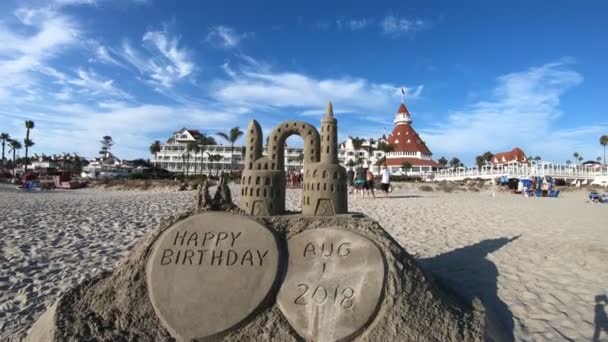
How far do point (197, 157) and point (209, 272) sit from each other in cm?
7585

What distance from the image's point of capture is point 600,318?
4.24 m

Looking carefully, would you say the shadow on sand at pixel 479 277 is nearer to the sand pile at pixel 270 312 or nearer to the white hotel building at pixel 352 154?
the sand pile at pixel 270 312

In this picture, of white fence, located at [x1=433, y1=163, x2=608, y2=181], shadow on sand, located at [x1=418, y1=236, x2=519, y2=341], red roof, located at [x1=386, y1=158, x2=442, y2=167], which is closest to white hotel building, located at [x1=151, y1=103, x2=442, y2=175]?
red roof, located at [x1=386, y1=158, x2=442, y2=167]

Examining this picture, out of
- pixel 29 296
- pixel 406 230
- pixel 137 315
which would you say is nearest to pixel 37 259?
pixel 29 296

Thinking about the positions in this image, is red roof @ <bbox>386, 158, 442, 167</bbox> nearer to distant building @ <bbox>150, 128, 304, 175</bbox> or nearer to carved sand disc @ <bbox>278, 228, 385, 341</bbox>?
distant building @ <bbox>150, 128, 304, 175</bbox>

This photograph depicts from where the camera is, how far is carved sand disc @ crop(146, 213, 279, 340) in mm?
3293

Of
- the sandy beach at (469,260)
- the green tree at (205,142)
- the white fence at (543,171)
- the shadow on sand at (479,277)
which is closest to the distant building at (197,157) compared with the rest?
the green tree at (205,142)

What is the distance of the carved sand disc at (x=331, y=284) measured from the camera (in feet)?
10.7

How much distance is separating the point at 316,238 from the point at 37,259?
5080 millimetres

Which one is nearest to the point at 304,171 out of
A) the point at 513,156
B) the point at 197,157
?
the point at 513,156

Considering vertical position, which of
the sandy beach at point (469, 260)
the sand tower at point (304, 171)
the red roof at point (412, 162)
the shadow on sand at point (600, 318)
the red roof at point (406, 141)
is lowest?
the shadow on sand at point (600, 318)

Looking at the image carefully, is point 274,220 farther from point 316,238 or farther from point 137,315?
point 137,315

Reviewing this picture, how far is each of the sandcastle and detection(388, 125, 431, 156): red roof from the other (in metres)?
62.9

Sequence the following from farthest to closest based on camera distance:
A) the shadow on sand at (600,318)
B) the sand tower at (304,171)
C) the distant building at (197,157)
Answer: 1. the distant building at (197,157)
2. the sand tower at (304,171)
3. the shadow on sand at (600,318)
